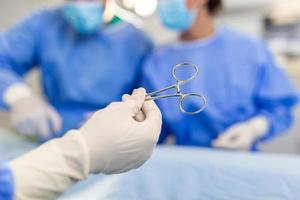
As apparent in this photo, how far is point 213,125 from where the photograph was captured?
1292mm

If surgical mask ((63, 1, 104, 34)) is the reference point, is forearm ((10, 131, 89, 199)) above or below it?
below

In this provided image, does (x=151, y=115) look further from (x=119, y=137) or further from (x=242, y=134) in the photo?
(x=242, y=134)

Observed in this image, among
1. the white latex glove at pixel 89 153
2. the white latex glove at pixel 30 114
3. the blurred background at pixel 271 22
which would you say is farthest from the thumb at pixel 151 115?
the blurred background at pixel 271 22

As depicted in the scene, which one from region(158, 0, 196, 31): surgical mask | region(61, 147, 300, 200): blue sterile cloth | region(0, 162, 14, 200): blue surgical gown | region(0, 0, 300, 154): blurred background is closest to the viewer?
region(0, 162, 14, 200): blue surgical gown

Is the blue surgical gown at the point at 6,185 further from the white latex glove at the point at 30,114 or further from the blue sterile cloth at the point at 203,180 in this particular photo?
the white latex glove at the point at 30,114

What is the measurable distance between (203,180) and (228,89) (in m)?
0.37

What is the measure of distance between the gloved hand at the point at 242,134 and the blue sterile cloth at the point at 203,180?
0.10m

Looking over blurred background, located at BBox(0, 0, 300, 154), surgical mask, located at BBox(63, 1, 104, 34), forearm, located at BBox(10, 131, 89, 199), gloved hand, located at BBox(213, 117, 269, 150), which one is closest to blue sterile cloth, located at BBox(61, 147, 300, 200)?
gloved hand, located at BBox(213, 117, 269, 150)

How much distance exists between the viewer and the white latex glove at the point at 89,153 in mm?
604

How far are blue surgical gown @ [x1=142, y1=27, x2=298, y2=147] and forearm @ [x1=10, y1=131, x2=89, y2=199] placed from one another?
0.64 meters

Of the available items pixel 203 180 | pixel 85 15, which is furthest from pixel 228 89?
pixel 85 15

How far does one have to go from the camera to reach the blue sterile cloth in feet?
2.88

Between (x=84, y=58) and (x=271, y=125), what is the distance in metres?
0.62

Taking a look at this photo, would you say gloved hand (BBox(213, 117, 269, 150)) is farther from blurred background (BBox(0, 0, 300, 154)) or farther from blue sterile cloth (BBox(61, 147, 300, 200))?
blurred background (BBox(0, 0, 300, 154))
